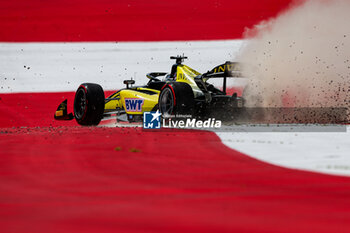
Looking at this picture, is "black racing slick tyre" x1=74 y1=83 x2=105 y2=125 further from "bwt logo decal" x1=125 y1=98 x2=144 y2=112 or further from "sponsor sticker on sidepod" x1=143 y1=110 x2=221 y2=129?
"sponsor sticker on sidepod" x1=143 y1=110 x2=221 y2=129

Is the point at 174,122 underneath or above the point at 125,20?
underneath

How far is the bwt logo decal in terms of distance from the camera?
9.69m

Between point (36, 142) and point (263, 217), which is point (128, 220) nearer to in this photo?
point (263, 217)

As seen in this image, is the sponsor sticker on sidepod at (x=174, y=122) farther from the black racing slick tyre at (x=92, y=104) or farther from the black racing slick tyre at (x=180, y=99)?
the black racing slick tyre at (x=92, y=104)

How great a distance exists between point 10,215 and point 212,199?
4.05 feet

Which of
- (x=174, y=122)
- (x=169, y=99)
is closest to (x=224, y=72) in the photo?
(x=169, y=99)

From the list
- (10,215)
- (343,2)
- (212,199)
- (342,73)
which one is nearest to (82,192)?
(10,215)

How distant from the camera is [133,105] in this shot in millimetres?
9805

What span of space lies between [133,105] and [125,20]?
5.60m

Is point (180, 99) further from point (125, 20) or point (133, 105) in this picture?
point (125, 20)

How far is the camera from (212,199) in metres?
3.26

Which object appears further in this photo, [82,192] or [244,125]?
[244,125]

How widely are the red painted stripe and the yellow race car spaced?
4.51 metres

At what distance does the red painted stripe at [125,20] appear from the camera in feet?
47.7
